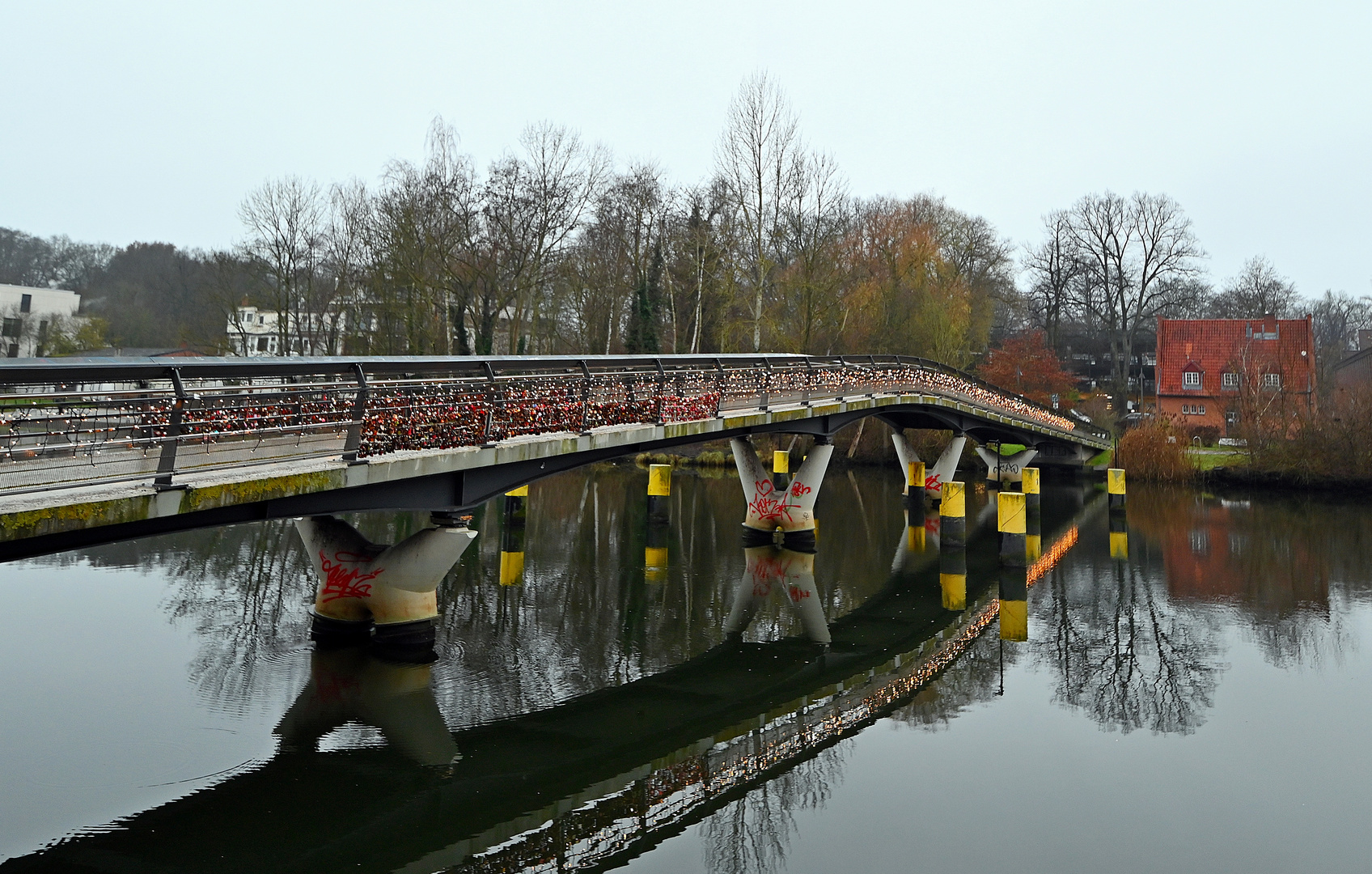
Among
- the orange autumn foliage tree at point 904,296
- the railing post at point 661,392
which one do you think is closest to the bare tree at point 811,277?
the orange autumn foliage tree at point 904,296

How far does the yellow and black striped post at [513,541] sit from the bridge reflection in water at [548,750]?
1.22 m

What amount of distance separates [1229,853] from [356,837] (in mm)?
8158

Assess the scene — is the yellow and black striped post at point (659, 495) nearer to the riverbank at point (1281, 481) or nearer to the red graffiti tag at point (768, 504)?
the red graffiti tag at point (768, 504)

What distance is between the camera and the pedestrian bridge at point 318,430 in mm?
8570

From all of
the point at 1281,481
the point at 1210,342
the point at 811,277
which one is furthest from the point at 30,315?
the point at 1210,342

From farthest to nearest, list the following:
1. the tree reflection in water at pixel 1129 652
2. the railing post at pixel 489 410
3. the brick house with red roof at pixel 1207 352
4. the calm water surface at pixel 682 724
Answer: the brick house with red roof at pixel 1207 352, the railing post at pixel 489 410, the tree reflection in water at pixel 1129 652, the calm water surface at pixel 682 724

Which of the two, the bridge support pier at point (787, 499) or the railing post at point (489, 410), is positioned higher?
the railing post at point (489, 410)

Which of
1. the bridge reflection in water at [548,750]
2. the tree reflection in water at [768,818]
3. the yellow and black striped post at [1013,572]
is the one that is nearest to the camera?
the bridge reflection in water at [548,750]

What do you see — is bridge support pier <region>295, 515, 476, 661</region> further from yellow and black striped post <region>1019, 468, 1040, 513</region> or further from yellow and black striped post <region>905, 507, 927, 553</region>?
yellow and black striped post <region>1019, 468, 1040, 513</region>

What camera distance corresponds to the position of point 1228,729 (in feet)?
42.2

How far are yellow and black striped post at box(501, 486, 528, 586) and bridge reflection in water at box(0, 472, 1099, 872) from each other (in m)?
1.22

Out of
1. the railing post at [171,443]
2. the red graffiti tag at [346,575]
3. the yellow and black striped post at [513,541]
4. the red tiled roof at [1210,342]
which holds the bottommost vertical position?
the yellow and black striped post at [513,541]

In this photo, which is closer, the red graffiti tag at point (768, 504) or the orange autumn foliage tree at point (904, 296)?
the red graffiti tag at point (768, 504)

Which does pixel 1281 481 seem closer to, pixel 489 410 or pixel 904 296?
pixel 904 296
